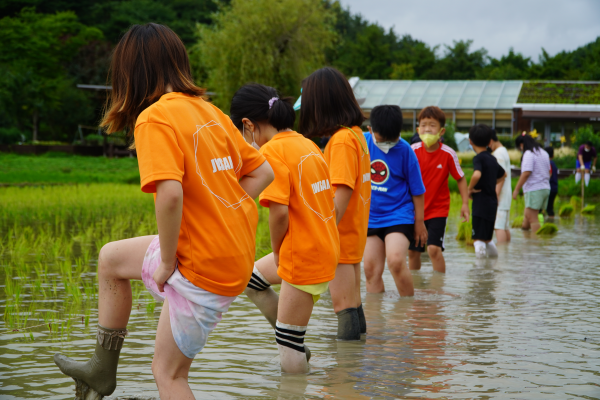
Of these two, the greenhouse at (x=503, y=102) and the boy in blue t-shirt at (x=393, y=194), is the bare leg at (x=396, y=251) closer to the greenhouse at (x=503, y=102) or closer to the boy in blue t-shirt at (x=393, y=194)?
the boy in blue t-shirt at (x=393, y=194)

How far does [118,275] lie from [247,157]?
0.71 m

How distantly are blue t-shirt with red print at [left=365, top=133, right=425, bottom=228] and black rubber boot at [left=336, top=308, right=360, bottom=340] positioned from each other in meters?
1.23

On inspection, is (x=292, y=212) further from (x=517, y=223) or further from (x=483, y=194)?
(x=517, y=223)

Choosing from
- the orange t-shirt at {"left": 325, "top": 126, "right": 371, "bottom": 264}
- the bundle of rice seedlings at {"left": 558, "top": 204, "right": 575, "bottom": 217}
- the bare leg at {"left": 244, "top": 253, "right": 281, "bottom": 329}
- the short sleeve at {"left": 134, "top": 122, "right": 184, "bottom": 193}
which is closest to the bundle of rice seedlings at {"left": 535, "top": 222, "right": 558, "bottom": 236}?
the bundle of rice seedlings at {"left": 558, "top": 204, "right": 575, "bottom": 217}

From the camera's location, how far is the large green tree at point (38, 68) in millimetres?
36000

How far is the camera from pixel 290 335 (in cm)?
346

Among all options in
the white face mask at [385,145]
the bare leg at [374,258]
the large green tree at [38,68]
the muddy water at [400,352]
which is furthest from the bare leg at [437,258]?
the large green tree at [38,68]

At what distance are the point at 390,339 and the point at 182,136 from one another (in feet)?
8.76

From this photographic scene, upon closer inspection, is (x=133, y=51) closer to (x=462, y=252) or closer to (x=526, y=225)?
(x=462, y=252)

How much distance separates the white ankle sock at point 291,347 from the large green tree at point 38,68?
35.6 metres

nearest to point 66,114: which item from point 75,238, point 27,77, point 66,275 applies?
point 27,77

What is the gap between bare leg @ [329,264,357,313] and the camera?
4156 millimetres

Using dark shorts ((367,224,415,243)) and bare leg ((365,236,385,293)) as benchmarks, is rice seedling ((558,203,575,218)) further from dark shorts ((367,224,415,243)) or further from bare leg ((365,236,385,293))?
dark shorts ((367,224,415,243))

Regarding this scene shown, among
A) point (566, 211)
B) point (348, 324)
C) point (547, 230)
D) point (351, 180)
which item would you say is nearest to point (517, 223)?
point (547, 230)
